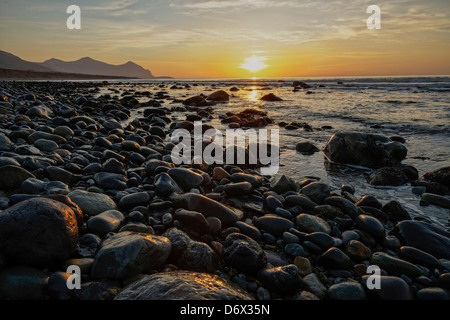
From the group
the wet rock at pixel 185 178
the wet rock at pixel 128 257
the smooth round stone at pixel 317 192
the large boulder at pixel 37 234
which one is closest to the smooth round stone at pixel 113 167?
the wet rock at pixel 185 178

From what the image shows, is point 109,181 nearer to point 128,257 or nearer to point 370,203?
point 128,257

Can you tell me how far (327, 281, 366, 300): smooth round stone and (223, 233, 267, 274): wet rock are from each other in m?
0.65

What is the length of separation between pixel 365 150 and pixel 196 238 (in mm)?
5304

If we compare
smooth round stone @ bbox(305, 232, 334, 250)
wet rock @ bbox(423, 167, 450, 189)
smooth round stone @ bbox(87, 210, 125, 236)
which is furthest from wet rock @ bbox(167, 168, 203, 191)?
wet rock @ bbox(423, 167, 450, 189)

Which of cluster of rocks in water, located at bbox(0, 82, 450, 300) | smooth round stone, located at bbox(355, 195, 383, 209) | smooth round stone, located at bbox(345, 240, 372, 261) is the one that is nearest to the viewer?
cluster of rocks in water, located at bbox(0, 82, 450, 300)

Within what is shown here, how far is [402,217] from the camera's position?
11.9 ft

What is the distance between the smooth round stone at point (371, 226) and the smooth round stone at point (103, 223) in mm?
3100

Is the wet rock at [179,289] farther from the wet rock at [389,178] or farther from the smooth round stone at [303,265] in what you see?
the wet rock at [389,178]

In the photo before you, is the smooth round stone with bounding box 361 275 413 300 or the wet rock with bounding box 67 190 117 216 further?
the wet rock with bounding box 67 190 117 216

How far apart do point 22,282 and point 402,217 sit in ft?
14.8

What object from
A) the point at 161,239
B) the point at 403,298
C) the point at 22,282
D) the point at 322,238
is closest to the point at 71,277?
the point at 22,282

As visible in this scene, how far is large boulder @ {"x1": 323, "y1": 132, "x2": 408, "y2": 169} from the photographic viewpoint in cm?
614

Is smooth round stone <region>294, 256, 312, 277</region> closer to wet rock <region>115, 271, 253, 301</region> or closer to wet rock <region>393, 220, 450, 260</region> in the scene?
wet rock <region>115, 271, 253, 301</region>
